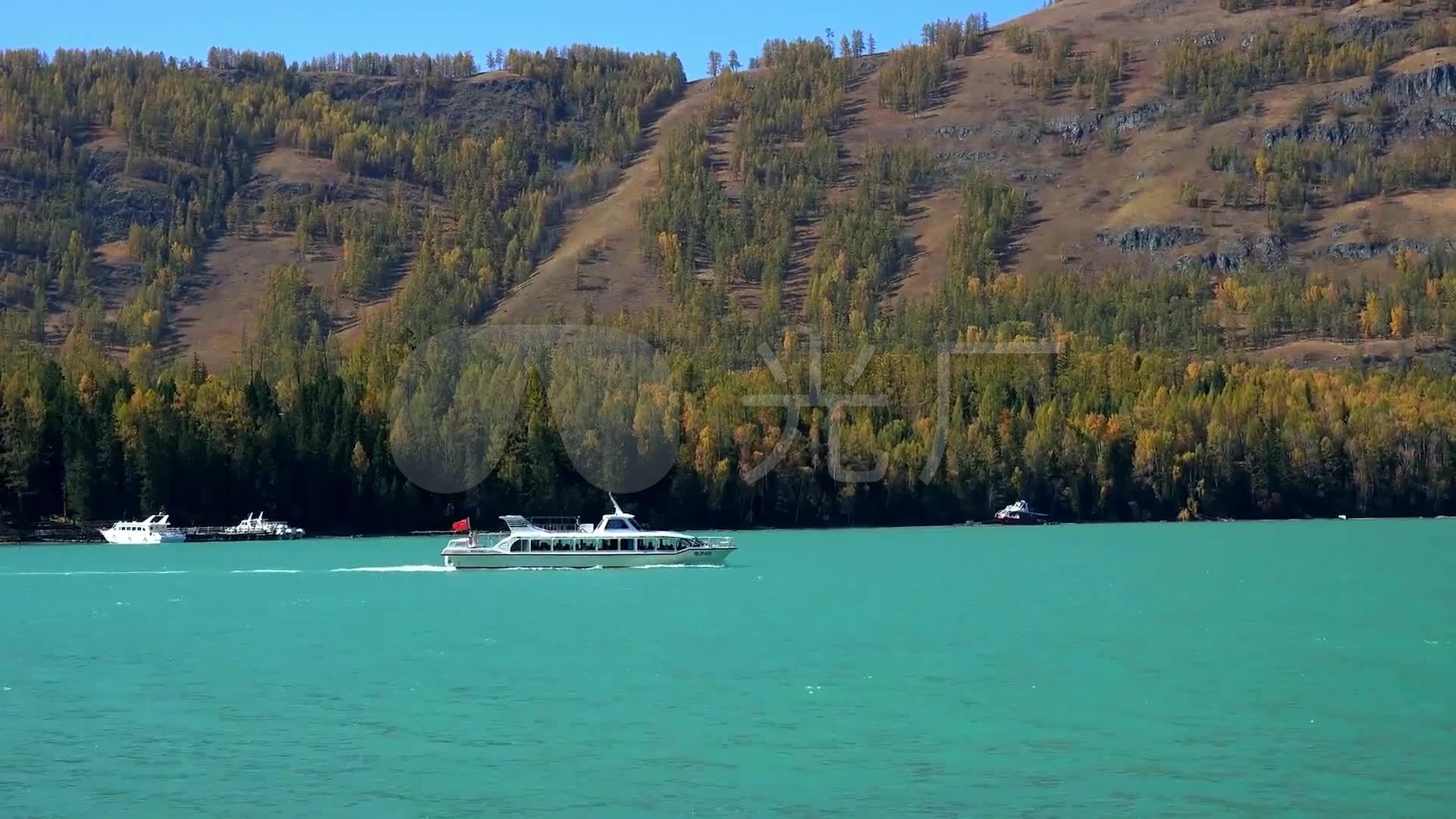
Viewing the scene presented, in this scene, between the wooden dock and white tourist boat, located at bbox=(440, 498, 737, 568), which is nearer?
white tourist boat, located at bbox=(440, 498, 737, 568)

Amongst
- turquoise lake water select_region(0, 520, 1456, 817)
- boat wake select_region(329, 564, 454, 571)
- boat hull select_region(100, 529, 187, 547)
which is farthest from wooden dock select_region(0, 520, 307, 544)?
turquoise lake water select_region(0, 520, 1456, 817)

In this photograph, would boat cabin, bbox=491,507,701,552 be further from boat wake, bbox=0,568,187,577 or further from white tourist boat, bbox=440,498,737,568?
boat wake, bbox=0,568,187,577

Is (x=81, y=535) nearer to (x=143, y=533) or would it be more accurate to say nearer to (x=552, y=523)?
(x=143, y=533)

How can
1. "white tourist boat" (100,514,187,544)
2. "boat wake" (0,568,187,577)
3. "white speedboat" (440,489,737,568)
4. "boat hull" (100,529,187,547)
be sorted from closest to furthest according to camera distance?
"boat wake" (0,568,187,577)
"white speedboat" (440,489,737,568)
"boat hull" (100,529,187,547)
"white tourist boat" (100,514,187,544)

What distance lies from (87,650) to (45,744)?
22.7m

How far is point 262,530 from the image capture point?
163250mm

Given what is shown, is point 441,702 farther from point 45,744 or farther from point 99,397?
point 99,397

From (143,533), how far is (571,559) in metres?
52.5

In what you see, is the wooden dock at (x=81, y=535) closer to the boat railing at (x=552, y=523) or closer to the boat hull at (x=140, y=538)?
the boat hull at (x=140, y=538)

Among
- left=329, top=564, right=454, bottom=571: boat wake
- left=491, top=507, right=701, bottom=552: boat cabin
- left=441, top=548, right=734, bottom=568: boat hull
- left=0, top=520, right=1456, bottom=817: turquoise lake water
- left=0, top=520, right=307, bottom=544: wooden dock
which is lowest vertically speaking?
left=0, top=520, right=1456, bottom=817: turquoise lake water

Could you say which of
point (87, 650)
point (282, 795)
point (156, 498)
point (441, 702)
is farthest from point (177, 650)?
point (156, 498)

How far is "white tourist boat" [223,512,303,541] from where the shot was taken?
163 m

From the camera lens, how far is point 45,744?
49.3 m

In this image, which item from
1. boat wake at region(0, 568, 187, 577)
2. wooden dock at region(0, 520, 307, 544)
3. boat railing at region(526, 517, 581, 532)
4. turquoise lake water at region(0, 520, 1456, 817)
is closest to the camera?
turquoise lake water at region(0, 520, 1456, 817)
